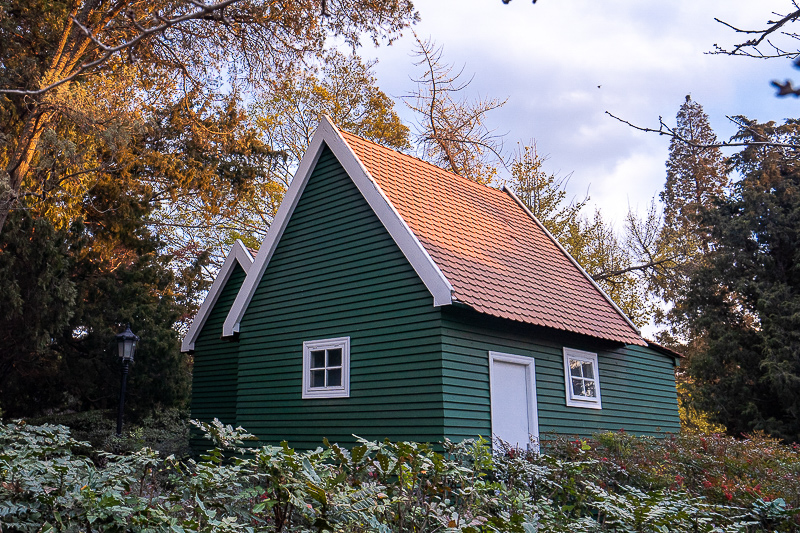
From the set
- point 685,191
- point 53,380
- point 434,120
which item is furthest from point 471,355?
point 685,191

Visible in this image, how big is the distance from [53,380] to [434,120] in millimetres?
16857

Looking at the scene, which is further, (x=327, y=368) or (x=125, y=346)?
(x=125, y=346)

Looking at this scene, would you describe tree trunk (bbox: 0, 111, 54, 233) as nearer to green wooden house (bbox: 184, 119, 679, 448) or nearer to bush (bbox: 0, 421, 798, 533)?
green wooden house (bbox: 184, 119, 679, 448)

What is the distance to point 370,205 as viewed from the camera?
11594 millimetres

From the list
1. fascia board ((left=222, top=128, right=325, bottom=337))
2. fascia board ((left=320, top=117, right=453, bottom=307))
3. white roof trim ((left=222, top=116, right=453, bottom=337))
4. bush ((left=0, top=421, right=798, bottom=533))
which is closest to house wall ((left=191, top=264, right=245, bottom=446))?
fascia board ((left=222, top=128, right=325, bottom=337))

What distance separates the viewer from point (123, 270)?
756 inches

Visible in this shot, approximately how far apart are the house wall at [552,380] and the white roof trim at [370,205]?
684mm

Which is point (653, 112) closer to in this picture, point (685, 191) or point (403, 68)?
point (403, 68)

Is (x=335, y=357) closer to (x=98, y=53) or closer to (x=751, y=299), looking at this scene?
(x=98, y=53)

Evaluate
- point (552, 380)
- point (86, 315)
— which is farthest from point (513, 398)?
point (86, 315)

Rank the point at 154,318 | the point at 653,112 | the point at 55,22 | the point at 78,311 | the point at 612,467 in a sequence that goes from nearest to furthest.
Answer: the point at 653,112
the point at 612,467
the point at 55,22
the point at 78,311
the point at 154,318

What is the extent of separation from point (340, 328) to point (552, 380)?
403cm

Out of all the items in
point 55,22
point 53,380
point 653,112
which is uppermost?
point 55,22

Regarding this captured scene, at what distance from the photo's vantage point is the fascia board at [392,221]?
1008cm
